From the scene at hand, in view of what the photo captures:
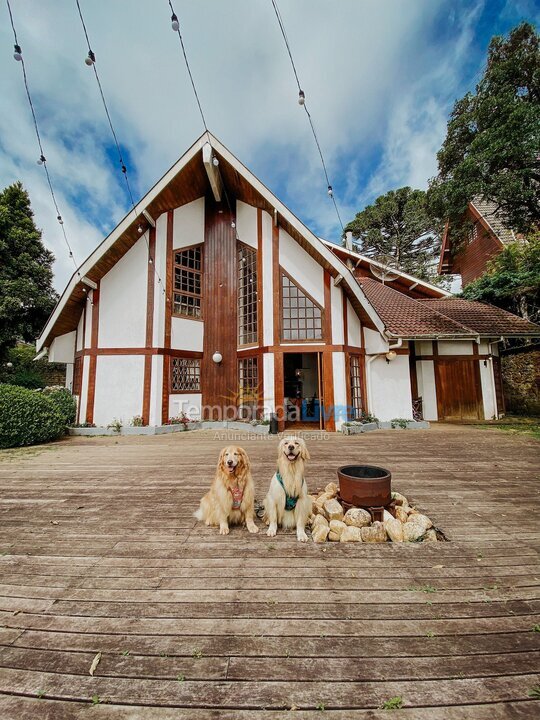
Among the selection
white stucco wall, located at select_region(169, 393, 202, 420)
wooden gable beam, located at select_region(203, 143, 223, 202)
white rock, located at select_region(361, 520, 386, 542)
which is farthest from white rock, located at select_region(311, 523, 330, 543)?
wooden gable beam, located at select_region(203, 143, 223, 202)

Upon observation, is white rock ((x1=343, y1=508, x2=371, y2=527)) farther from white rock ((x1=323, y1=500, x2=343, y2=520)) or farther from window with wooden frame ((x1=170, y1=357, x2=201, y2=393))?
window with wooden frame ((x1=170, y1=357, x2=201, y2=393))

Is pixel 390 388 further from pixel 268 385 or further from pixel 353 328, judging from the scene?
pixel 268 385

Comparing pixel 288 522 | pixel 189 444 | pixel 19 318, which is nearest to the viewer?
pixel 288 522

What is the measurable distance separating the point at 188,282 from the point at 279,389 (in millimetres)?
5254

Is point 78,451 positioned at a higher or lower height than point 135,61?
lower

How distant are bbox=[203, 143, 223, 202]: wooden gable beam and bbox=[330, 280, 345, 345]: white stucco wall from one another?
5.36 meters

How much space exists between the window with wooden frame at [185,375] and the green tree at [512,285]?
40.4 ft

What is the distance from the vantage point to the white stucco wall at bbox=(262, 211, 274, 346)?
9.63 meters

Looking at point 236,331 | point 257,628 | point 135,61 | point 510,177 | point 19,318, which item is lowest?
point 257,628

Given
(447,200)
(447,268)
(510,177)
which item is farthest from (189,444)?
(447,268)

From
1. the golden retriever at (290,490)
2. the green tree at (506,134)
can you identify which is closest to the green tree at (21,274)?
the golden retriever at (290,490)

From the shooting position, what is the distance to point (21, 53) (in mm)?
3748

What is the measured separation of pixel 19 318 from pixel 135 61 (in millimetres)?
14434

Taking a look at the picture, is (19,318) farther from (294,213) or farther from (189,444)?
(294,213)
